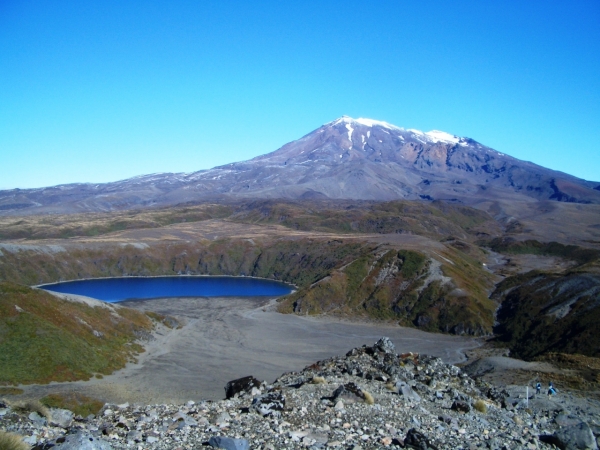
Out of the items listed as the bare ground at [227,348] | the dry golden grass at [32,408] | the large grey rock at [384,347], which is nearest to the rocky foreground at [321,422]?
the dry golden grass at [32,408]

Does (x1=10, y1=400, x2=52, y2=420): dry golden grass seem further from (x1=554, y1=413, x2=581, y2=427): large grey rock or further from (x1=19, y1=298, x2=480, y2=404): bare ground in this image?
(x1=19, y1=298, x2=480, y2=404): bare ground

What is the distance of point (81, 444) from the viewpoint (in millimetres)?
9211

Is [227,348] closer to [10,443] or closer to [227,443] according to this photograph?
[227,443]

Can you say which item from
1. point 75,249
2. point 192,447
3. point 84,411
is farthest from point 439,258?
point 75,249

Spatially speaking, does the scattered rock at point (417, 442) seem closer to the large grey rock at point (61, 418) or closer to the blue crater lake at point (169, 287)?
the large grey rock at point (61, 418)

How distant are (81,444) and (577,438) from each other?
14.6 metres

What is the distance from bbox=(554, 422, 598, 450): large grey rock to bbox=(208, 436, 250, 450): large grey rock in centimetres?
1062

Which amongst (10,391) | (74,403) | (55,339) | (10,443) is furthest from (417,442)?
(55,339)

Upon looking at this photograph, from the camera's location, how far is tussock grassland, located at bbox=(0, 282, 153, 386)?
40719 millimetres

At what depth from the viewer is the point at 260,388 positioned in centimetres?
1906

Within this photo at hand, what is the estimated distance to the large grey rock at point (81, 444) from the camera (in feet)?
29.9

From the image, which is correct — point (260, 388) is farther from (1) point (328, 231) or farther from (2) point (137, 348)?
(1) point (328, 231)

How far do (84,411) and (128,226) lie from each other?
552 feet

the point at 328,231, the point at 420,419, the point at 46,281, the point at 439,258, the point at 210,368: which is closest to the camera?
the point at 420,419
